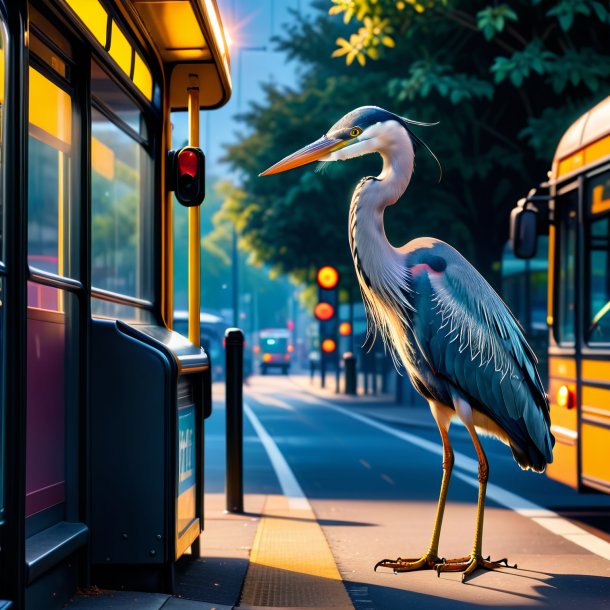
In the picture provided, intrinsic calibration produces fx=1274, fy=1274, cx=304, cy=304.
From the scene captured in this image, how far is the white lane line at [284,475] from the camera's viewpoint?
10.3 metres

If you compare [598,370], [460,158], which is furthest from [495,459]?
[460,158]

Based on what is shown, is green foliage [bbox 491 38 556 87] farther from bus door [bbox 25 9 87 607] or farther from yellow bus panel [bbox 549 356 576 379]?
bus door [bbox 25 9 87 607]

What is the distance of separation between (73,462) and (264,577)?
153 centimetres

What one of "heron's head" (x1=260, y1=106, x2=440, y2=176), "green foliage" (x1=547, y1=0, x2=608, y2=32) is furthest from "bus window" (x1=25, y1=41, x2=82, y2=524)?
"green foliage" (x1=547, y1=0, x2=608, y2=32)

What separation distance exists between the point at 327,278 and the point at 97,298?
21898 millimetres

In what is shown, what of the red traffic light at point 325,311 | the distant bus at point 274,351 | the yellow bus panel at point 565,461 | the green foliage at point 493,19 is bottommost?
the distant bus at point 274,351

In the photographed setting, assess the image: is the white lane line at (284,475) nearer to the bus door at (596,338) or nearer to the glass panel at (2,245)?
the bus door at (596,338)

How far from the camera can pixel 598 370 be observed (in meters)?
8.57

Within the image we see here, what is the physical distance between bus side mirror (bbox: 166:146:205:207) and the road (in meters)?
2.19

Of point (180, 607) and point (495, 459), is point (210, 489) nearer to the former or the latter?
point (495, 459)

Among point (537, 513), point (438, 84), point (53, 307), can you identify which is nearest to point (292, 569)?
point (53, 307)

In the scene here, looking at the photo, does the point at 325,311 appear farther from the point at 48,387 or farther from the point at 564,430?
the point at 48,387

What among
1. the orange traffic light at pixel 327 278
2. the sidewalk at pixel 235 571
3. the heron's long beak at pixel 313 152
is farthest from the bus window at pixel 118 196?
the orange traffic light at pixel 327 278

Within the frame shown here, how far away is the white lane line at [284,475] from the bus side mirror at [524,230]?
257 cm
